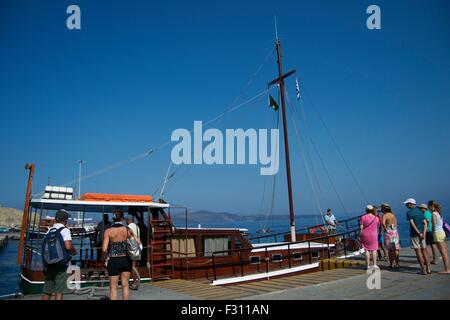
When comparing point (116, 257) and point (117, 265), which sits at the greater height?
point (116, 257)

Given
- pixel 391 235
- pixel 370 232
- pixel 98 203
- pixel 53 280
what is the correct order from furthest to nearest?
1. pixel 98 203
2. pixel 391 235
3. pixel 370 232
4. pixel 53 280

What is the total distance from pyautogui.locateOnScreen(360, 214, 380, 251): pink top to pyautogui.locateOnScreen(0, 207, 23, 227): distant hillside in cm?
15891

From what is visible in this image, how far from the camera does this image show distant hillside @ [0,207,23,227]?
144000 mm

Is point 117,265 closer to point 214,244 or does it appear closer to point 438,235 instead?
point 214,244

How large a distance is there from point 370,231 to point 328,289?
9.27ft

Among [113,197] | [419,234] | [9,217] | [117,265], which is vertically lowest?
[117,265]

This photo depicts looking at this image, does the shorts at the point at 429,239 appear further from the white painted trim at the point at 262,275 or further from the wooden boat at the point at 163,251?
the white painted trim at the point at 262,275

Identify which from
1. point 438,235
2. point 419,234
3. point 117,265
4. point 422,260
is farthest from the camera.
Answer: point 438,235

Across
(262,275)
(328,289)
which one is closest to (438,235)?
(328,289)

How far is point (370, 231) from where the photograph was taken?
10672 mm

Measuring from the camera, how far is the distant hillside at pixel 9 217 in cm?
14400
